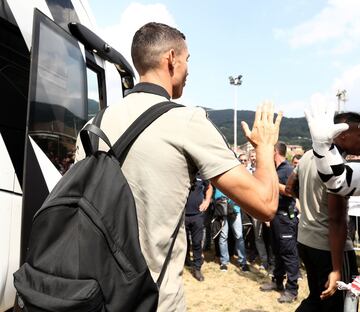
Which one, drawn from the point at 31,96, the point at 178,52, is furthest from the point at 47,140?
the point at 178,52

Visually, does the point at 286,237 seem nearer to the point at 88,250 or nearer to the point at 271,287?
the point at 271,287

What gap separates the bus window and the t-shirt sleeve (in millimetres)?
1199

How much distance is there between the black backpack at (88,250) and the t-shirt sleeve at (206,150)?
255mm

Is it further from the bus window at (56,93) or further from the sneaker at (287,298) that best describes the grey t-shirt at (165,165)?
the sneaker at (287,298)

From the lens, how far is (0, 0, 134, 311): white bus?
207 centimetres

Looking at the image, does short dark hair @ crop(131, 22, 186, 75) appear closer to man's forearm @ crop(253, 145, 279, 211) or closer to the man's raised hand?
the man's raised hand

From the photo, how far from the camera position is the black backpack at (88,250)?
1127 millimetres

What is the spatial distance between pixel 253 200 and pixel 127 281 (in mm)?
483

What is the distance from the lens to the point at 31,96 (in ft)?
7.02

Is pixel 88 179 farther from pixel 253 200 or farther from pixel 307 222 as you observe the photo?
pixel 307 222

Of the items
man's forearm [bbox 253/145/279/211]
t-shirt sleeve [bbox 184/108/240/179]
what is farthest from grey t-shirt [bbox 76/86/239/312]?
man's forearm [bbox 253/145/279/211]

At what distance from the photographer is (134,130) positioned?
130 cm

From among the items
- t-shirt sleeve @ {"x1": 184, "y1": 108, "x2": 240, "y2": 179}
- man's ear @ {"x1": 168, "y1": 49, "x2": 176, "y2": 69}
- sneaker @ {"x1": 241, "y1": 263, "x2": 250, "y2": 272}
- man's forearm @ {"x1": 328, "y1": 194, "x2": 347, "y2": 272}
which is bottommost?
sneaker @ {"x1": 241, "y1": 263, "x2": 250, "y2": 272}

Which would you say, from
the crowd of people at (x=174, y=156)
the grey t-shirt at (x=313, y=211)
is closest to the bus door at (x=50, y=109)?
the crowd of people at (x=174, y=156)
